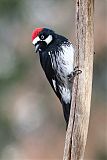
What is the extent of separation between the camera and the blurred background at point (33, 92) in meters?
9.07

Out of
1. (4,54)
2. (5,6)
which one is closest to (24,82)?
(4,54)

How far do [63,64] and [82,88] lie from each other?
29.9 inches

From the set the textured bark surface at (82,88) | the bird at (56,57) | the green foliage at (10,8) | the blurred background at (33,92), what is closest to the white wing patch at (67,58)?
the bird at (56,57)

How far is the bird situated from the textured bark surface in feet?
2.17

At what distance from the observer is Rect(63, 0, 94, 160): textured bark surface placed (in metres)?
3.10

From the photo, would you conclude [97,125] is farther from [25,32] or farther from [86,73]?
[86,73]

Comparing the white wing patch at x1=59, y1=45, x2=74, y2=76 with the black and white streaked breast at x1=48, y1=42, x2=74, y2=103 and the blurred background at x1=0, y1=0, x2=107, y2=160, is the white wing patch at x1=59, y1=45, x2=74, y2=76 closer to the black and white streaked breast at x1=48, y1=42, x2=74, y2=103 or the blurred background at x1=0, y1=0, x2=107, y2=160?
the black and white streaked breast at x1=48, y1=42, x2=74, y2=103

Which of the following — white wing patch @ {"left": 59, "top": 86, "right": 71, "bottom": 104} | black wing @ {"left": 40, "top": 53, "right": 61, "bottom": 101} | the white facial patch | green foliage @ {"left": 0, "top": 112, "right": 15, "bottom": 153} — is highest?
the white facial patch

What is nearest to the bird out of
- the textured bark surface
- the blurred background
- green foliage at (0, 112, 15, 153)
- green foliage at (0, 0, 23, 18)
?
the textured bark surface

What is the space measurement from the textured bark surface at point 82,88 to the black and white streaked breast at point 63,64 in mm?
603

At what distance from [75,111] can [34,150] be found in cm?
623

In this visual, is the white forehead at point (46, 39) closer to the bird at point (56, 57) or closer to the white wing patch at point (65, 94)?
the bird at point (56, 57)

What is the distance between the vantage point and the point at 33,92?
9.70m

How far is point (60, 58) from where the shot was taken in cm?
394
